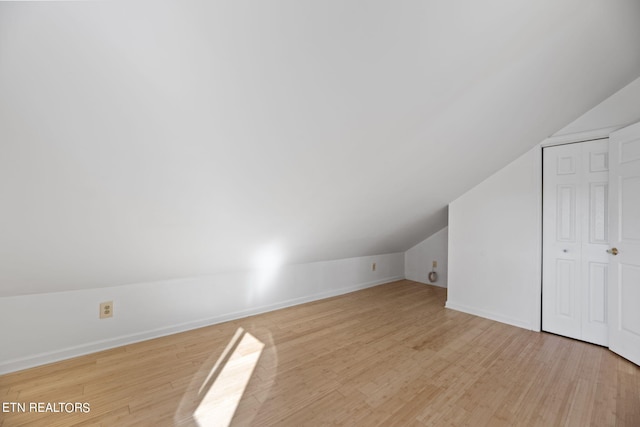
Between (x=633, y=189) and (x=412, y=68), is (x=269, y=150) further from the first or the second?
(x=633, y=189)

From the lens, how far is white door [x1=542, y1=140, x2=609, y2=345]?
2506 mm

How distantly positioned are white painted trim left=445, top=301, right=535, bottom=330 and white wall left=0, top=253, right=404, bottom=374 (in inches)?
66.5

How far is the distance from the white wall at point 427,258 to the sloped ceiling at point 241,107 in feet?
7.66

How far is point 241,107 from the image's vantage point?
138 centimetres

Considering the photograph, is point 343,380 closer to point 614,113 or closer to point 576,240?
point 576,240

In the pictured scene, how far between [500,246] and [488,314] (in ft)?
2.56

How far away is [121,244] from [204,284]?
3.42 ft

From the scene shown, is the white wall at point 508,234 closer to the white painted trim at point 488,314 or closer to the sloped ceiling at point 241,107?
the white painted trim at point 488,314

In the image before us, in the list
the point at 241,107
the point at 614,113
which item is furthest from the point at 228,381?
the point at 614,113

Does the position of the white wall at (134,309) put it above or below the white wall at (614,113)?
below

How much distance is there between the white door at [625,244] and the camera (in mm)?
2172

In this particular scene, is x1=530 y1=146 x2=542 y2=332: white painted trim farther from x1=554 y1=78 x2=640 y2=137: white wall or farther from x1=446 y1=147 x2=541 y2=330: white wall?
x1=554 y1=78 x2=640 y2=137: white wall

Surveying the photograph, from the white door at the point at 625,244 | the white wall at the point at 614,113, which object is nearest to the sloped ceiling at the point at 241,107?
the white wall at the point at 614,113

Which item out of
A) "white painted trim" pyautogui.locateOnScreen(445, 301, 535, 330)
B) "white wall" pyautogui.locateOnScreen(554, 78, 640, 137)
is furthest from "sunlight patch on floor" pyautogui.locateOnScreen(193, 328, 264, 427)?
"white wall" pyautogui.locateOnScreen(554, 78, 640, 137)
